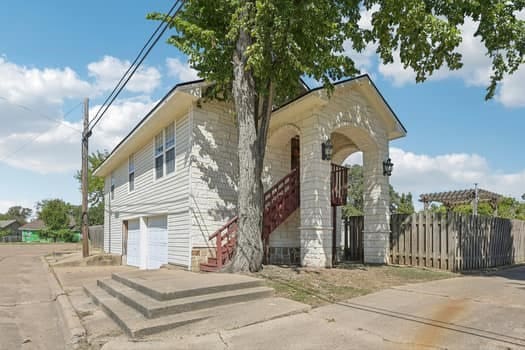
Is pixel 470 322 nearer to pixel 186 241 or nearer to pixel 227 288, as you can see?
pixel 227 288

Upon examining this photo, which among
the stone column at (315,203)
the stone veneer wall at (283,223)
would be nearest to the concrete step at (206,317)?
the stone column at (315,203)

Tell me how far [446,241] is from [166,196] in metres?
8.52

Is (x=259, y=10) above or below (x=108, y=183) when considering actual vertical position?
above

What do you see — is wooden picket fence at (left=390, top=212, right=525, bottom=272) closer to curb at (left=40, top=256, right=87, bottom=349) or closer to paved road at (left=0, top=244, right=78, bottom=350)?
curb at (left=40, top=256, right=87, bottom=349)

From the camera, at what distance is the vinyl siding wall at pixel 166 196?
34.1 feet

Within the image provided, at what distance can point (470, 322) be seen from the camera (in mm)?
4891

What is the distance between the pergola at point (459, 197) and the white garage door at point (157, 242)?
1134 centimetres

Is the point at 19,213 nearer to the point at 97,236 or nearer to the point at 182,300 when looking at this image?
the point at 97,236

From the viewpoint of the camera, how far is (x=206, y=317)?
525 cm

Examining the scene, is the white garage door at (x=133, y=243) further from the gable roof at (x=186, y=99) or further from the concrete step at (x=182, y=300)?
the concrete step at (x=182, y=300)

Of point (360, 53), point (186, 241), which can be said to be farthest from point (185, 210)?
point (360, 53)

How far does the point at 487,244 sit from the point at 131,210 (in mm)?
13335

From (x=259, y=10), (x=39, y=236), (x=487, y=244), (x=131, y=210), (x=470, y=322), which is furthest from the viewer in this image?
(x=39, y=236)

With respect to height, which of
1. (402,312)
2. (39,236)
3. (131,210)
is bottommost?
(39,236)
